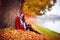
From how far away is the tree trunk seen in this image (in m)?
1.82

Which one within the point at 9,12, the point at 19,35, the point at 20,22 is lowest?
the point at 19,35

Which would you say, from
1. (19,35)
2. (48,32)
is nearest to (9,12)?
(19,35)

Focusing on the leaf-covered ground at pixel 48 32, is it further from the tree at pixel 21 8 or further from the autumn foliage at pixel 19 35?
the tree at pixel 21 8

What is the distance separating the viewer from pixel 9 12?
1.83 meters

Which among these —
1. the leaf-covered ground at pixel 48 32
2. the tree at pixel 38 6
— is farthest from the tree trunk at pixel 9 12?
the leaf-covered ground at pixel 48 32

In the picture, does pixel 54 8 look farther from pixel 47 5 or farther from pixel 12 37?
pixel 12 37

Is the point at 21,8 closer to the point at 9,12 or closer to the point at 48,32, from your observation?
the point at 9,12

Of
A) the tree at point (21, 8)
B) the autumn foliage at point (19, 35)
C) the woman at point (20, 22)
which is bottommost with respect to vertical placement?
the autumn foliage at point (19, 35)

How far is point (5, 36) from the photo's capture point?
1.78 meters

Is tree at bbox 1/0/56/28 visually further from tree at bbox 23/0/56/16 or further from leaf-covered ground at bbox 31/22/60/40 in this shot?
leaf-covered ground at bbox 31/22/60/40

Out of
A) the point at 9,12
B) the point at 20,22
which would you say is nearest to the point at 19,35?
the point at 20,22

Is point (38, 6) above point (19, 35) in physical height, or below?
above

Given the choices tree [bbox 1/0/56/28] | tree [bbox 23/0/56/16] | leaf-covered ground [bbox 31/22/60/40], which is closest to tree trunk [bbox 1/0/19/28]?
tree [bbox 1/0/56/28]

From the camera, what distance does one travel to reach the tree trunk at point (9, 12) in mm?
1816
